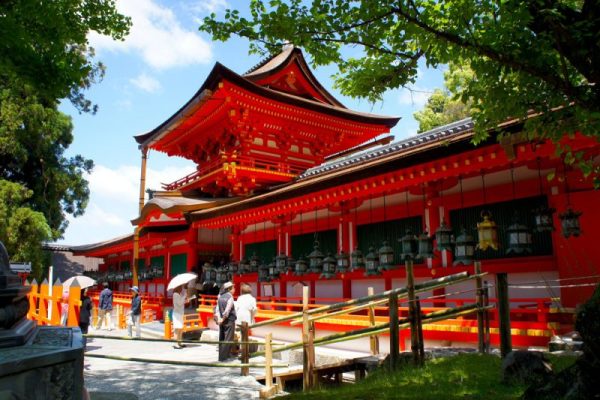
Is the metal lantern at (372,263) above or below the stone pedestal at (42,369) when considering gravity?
above

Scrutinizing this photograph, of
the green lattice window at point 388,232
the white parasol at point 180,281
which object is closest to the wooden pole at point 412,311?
the green lattice window at point 388,232

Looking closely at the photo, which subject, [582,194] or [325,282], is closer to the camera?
[582,194]

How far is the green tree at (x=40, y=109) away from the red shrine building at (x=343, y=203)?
496 cm

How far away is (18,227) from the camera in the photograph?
20094 mm

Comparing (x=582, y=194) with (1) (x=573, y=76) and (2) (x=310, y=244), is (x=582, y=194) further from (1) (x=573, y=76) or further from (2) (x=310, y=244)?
(2) (x=310, y=244)

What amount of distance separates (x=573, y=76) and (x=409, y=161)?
3.85m

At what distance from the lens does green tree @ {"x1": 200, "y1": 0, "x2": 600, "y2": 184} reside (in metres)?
4.22

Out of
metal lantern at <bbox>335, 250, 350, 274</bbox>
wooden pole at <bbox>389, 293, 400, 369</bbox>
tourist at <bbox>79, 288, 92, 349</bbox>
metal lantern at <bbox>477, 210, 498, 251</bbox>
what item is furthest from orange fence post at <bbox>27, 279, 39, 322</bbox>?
metal lantern at <bbox>477, 210, 498, 251</bbox>

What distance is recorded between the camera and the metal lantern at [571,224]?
704 cm

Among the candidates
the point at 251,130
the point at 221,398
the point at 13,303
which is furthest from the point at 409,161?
the point at 251,130

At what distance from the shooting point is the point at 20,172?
83.9ft

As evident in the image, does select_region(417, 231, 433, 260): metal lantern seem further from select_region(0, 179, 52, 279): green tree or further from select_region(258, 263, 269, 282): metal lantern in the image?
select_region(0, 179, 52, 279): green tree

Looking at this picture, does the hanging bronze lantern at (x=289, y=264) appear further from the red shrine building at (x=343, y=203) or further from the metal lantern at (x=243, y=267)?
the metal lantern at (x=243, y=267)

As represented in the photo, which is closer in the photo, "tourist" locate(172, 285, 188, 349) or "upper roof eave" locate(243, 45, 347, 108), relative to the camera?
"tourist" locate(172, 285, 188, 349)
